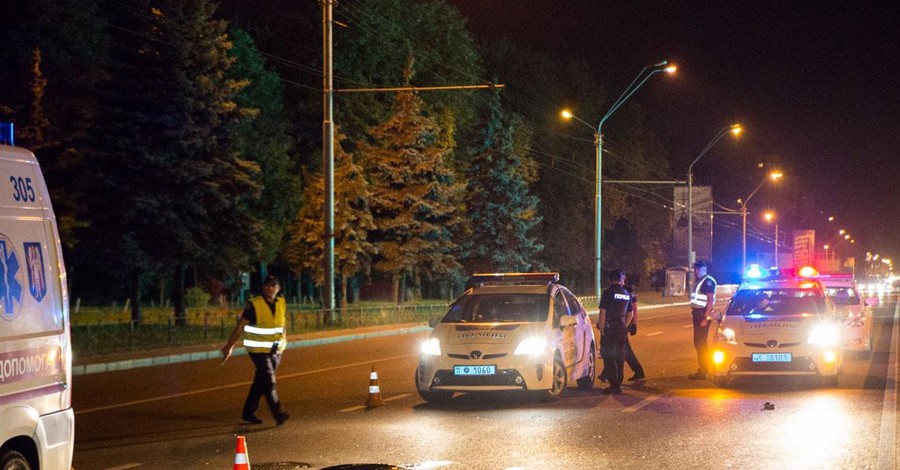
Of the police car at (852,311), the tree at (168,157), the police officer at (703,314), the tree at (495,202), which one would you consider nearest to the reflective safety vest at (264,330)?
the police officer at (703,314)

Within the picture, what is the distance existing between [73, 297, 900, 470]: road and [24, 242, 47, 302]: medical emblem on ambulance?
354 centimetres

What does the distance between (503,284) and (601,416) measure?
4.00 m

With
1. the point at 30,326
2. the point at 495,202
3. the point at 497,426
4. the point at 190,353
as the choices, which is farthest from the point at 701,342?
the point at 495,202

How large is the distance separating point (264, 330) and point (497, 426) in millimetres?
2878

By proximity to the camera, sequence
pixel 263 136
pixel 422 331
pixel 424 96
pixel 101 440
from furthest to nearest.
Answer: pixel 424 96, pixel 263 136, pixel 422 331, pixel 101 440

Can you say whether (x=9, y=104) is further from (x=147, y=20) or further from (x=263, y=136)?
(x=263, y=136)

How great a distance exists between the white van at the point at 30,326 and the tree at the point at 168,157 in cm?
2750

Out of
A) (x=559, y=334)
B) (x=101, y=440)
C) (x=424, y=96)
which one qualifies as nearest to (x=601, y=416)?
(x=559, y=334)

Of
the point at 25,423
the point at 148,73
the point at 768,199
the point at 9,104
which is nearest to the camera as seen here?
the point at 25,423

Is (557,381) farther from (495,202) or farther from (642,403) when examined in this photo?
(495,202)

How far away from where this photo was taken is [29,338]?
707cm

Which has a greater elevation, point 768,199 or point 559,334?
point 768,199

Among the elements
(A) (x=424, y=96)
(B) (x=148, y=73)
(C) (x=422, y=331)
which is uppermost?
(A) (x=424, y=96)

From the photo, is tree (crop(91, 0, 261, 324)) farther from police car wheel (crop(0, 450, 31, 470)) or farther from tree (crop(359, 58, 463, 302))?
police car wheel (crop(0, 450, 31, 470))
